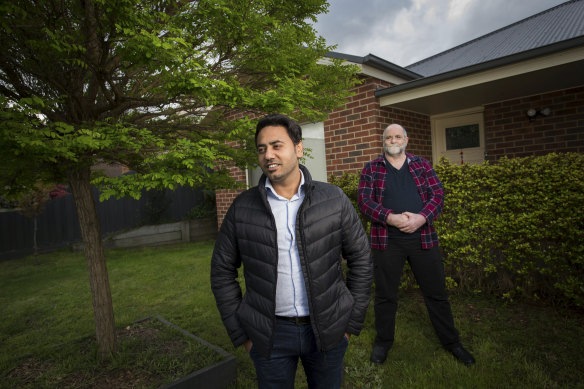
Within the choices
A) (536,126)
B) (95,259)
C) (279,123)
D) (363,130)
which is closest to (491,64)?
(536,126)

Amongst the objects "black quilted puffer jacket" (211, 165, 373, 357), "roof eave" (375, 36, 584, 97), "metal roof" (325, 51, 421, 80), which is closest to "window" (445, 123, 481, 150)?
"metal roof" (325, 51, 421, 80)

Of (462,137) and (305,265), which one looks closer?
(305,265)

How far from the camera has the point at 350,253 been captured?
1.82 metres

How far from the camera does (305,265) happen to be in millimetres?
1619

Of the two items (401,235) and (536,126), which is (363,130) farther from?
(401,235)

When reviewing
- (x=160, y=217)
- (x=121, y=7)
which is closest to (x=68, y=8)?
(x=121, y=7)

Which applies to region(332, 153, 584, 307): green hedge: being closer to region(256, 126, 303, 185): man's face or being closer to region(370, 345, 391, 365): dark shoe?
region(370, 345, 391, 365): dark shoe

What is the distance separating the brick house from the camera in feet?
14.5

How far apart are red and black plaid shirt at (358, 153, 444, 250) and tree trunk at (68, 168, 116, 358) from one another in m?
2.53

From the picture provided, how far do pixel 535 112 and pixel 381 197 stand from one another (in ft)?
13.9

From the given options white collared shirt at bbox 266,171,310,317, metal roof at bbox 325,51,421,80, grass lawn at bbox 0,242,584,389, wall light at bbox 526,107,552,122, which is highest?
metal roof at bbox 325,51,421,80

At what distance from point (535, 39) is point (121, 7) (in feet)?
24.6

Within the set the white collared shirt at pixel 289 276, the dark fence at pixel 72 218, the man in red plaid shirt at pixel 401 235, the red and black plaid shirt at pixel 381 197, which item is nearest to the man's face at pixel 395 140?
the man in red plaid shirt at pixel 401 235

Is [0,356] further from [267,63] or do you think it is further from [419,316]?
[419,316]
